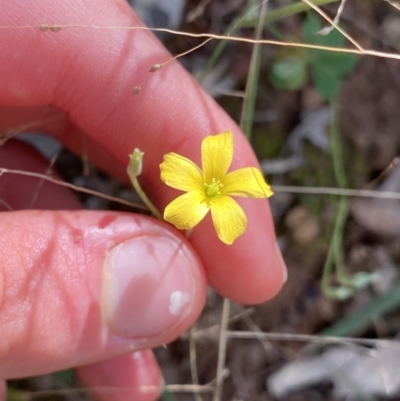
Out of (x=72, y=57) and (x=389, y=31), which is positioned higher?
(x=72, y=57)

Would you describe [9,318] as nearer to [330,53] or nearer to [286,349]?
[286,349]

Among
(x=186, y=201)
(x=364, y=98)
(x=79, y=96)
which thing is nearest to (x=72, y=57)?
(x=79, y=96)

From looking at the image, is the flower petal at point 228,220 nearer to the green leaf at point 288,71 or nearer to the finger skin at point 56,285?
the finger skin at point 56,285

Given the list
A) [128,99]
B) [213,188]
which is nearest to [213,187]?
[213,188]

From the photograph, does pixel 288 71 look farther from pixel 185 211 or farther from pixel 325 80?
pixel 185 211

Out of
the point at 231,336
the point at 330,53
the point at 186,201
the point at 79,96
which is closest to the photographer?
the point at 186,201

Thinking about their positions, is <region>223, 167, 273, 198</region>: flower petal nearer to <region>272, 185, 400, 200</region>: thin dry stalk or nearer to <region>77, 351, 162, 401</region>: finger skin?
<region>272, 185, 400, 200</region>: thin dry stalk
